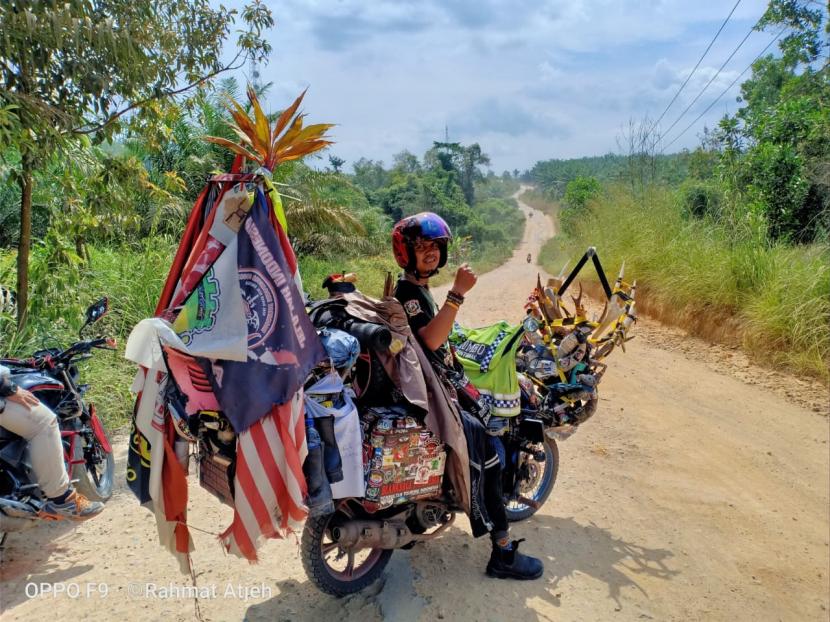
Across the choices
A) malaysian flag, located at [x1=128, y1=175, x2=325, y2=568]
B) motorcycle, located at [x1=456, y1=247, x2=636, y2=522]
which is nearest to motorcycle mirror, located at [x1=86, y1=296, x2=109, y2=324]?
malaysian flag, located at [x1=128, y1=175, x2=325, y2=568]

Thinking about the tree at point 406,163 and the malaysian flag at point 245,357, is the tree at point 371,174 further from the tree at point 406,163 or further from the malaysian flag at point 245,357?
the malaysian flag at point 245,357

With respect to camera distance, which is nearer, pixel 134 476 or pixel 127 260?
pixel 134 476

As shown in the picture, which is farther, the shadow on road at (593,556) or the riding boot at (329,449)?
the shadow on road at (593,556)

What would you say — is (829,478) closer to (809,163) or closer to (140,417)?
(140,417)

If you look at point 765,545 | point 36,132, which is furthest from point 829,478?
point 36,132

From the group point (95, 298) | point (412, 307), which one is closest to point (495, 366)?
point (412, 307)

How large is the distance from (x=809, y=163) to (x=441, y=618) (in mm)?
10957

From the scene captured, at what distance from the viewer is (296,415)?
210 centimetres

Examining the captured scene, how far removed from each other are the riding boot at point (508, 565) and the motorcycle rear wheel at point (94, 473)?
241 centimetres

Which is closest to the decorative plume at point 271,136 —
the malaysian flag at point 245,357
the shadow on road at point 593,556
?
the malaysian flag at point 245,357

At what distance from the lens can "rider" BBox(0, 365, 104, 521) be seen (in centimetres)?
293

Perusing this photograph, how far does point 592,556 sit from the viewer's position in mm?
Answer: 3521

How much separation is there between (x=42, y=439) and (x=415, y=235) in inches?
86.6

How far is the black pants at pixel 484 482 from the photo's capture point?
2.96 metres
